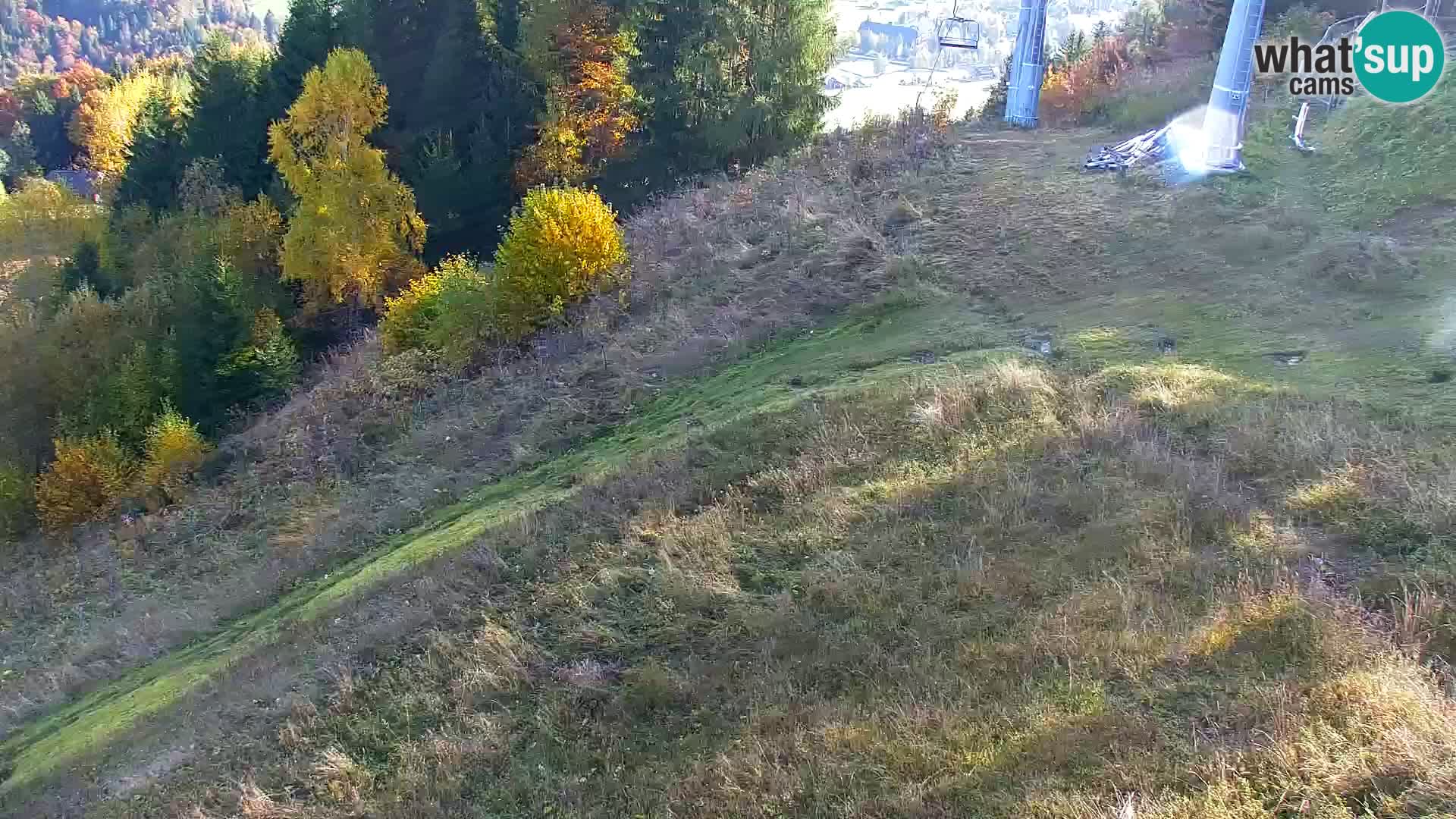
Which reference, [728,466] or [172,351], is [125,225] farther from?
[728,466]

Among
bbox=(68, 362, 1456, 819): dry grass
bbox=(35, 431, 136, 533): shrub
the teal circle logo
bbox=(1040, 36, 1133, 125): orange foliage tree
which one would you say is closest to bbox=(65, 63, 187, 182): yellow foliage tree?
bbox=(35, 431, 136, 533): shrub

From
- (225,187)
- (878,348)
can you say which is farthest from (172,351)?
(878,348)

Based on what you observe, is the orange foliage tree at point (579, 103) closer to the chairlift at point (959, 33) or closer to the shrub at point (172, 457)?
the chairlift at point (959, 33)

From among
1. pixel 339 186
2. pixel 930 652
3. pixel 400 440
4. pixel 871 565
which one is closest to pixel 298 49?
pixel 339 186

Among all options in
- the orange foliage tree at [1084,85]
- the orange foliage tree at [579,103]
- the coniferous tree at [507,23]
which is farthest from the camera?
the coniferous tree at [507,23]

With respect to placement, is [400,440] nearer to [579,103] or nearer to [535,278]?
[535,278]

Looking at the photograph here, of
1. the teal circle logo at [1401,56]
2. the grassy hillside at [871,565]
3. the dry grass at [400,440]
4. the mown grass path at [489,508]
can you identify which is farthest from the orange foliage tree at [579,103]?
the teal circle logo at [1401,56]
